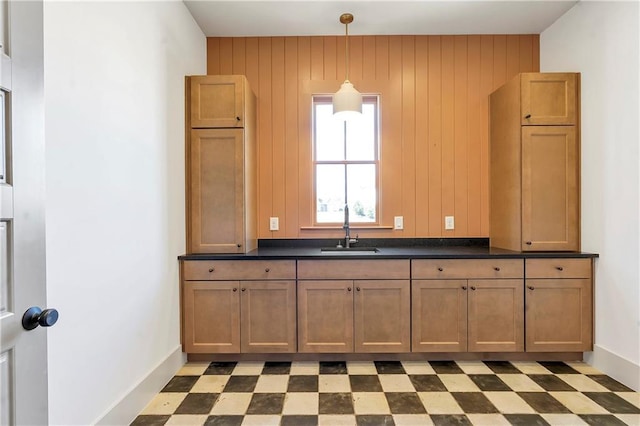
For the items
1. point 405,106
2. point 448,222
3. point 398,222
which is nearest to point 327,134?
point 405,106

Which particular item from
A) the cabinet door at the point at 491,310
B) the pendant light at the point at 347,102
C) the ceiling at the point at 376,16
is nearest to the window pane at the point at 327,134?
the pendant light at the point at 347,102

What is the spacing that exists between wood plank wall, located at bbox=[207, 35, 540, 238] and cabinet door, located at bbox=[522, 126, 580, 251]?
1.56ft

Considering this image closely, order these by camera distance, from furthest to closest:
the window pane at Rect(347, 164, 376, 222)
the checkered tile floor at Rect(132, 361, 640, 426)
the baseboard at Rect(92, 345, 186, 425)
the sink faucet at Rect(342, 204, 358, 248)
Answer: the window pane at Rect(347, 164, 376, 222) < the sink faucet at Rect(342, 204, 358, 248) < the checkered tile floor at Rect(132, 361, 640, 426) < the baseboard at Rect(92, 345, 186, 425)

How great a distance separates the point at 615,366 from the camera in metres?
2.34

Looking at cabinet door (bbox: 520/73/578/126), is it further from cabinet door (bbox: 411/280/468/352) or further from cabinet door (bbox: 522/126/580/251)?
cabinet door (bbox: 411/280/468/352)

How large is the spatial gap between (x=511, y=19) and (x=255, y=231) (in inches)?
114

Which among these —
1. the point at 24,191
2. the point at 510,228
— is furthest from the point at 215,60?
the point at 510,228

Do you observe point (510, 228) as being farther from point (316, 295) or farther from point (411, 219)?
point (316, 295)

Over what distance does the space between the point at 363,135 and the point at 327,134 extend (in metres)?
0.34

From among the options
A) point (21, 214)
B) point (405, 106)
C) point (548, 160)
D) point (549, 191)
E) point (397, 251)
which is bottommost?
point (397, 251)

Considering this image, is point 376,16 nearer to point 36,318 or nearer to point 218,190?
point 218,190

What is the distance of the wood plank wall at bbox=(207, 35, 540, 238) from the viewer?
3111 mm

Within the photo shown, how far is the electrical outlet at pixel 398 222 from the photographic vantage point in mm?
3119

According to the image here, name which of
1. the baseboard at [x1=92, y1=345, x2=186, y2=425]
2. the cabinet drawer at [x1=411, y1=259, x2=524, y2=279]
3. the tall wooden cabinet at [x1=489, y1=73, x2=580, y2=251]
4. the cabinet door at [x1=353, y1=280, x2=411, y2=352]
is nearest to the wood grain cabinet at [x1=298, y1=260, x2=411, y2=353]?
the cabinet door at [x1=353, y1=280, x2=411, y2=352]
